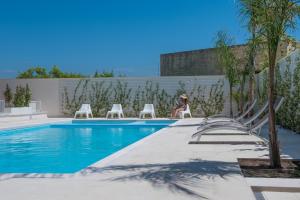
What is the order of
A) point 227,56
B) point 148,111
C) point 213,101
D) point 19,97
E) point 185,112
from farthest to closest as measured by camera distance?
point 19,97, point 213,101, point 148,111, point 185,112, point 227,56

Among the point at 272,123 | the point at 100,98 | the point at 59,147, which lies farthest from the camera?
the point at 100,98

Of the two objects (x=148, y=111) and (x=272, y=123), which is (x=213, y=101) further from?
(x=272, y=123)

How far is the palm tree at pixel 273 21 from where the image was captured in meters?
5.06

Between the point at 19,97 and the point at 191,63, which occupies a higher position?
the point at 191,63

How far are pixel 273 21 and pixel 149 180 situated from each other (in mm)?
2414

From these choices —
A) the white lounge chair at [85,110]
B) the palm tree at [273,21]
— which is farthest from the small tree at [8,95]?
the palm tree at [273,21]

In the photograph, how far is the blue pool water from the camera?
23.1 feet

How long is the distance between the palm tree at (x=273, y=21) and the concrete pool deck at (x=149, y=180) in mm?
615

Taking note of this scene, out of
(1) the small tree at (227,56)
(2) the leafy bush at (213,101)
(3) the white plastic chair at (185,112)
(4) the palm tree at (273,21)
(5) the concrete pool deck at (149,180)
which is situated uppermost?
(1) the small tree at (227,56)

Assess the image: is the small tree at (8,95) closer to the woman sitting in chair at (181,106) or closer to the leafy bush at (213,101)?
the woman sitting in chair at (181,106)

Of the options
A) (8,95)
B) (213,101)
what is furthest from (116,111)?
(8,95)

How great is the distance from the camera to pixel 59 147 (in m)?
9.58

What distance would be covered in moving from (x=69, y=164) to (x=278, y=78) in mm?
7069

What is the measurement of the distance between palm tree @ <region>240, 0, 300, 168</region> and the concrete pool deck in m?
0.61
